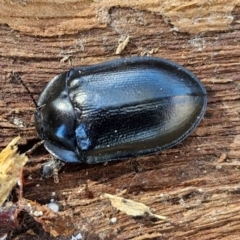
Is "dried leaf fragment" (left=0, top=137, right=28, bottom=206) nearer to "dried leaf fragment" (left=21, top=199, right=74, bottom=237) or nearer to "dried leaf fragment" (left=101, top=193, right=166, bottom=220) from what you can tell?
"dried leaf fragment" (left=21, top=199, right=74, bottom=237)

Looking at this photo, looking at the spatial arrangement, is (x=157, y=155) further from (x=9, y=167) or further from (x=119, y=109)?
(x=9, y=167)

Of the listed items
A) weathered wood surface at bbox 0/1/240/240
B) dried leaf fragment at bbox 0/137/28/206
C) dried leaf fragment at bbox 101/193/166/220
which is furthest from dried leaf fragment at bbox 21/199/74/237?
dried leaf fragment at bbox 101/193/166/220

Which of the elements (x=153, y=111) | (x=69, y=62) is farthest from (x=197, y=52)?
(x=69, y=62)

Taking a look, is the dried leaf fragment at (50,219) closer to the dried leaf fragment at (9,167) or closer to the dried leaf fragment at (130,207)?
the dried leaf fragment at (9,167)

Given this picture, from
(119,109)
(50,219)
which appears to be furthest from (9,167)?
(119,109)

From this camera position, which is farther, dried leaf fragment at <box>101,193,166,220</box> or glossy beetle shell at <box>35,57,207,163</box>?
dried leaf fragment at <box>101,193,166,220</box>

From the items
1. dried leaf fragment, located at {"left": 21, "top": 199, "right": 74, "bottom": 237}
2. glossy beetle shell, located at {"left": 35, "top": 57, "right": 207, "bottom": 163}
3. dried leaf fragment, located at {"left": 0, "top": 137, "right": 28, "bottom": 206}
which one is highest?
glossy beetle shell, located at {"left": 35, "top": 57, "right": 207, "bottom": 163}

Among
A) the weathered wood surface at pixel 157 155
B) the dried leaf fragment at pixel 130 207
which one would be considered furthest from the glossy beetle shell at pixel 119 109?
the dried leaf fragment at pixel 130 207
